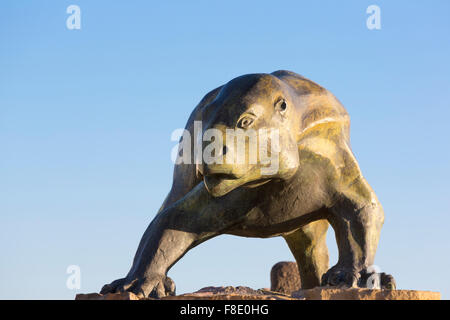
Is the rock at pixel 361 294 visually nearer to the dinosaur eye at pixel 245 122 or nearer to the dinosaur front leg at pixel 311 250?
the dinosaur eye at pixel 245 122

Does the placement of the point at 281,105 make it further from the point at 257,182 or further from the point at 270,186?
the point at 270,186

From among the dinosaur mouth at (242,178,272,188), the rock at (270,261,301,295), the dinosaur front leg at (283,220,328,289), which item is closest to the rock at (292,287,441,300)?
the dinosaur mouth at (242,178,272,188)

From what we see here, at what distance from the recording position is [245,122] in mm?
5008

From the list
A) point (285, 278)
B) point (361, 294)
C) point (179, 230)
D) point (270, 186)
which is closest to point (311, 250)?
point (285, 278)

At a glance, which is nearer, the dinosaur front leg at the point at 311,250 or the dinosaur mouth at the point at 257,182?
the dinosaur mouth at the point at 257,182

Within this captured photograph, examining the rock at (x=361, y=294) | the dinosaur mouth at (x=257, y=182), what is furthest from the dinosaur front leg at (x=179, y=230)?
the rock at (x=361, y=294)

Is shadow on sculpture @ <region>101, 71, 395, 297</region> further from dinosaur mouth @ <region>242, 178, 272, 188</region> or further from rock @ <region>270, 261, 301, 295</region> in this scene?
rock @ <region>270, 261, 301, 295</region>

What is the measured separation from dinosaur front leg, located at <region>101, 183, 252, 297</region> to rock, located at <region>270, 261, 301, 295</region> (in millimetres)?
2360

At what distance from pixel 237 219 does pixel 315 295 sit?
1274mm

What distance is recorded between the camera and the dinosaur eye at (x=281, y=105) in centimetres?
520

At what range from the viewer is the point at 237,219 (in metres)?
6.00

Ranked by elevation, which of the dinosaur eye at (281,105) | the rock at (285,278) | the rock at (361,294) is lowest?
the rock at (361,294)
